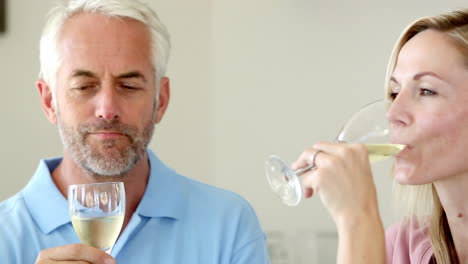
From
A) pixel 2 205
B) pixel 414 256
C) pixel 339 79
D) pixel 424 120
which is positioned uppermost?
pixel 339 79

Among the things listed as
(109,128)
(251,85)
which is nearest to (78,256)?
(109,128)

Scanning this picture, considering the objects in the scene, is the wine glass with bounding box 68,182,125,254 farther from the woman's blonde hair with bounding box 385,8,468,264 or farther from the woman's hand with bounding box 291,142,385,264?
the woman's blonde hair with bounding box 385,8,468,264

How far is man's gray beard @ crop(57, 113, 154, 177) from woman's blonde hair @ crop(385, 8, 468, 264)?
2.21 ft

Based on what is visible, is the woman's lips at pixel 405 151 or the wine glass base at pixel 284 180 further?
the woman's lips at pixel 405 151

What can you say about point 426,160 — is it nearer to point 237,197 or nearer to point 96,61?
point 237,197

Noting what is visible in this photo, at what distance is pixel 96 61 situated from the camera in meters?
1.87

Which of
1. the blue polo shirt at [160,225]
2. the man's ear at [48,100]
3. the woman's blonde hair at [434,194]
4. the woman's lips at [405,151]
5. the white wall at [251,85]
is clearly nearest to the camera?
the woman's lips at [405,151]

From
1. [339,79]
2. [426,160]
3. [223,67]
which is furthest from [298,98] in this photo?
[426,160]

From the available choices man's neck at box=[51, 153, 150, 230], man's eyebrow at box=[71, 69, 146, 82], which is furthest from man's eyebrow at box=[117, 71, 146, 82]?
man's neck at box=[51, 153, 150, 230]

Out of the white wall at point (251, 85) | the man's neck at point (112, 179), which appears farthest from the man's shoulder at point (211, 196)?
the white wall at point (251, 85)

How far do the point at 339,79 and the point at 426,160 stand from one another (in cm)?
171

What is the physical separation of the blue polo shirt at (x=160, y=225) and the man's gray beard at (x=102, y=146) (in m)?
0.10

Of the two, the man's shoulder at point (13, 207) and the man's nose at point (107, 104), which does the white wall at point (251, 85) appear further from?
the man's nose at point (107, 104)

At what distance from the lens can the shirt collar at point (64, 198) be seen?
181 cm
